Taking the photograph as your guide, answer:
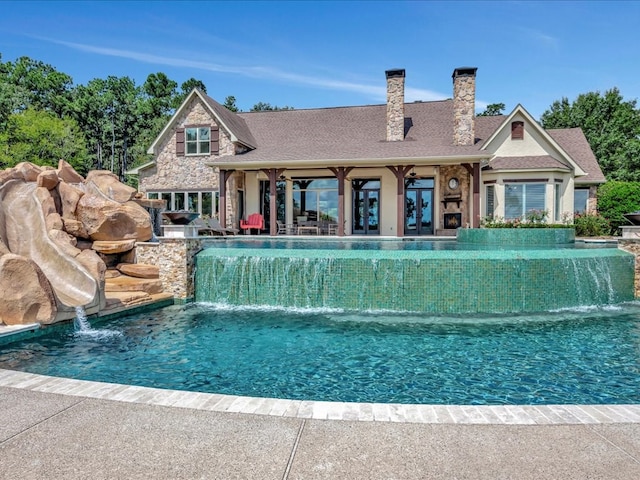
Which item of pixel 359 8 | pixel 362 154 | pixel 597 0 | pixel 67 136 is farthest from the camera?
pixel 67 136

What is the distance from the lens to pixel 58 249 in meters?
8.27

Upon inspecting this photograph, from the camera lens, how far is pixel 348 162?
18.1m

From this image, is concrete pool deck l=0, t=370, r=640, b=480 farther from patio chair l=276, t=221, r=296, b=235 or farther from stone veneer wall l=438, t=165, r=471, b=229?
stone veneer wall l=438, t=165, r=471, b=229

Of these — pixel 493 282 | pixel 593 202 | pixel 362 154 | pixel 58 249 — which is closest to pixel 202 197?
pixel 362 154

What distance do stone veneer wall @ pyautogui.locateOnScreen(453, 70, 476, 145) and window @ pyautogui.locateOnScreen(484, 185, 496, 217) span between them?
218 cm

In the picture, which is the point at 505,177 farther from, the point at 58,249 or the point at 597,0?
the point at 58,249

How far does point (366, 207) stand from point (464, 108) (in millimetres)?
6094

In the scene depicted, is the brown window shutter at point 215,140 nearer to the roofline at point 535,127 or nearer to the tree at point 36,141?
the roofline at point 535,127

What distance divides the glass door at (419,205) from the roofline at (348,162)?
2.25 m

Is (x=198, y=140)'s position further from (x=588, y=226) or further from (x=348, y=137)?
(x=588, y=226)

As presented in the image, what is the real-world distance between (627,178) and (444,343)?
3254 centimetres

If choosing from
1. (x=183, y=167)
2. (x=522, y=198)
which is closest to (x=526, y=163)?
(x=522, y=198)

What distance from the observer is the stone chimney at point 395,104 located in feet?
67.1

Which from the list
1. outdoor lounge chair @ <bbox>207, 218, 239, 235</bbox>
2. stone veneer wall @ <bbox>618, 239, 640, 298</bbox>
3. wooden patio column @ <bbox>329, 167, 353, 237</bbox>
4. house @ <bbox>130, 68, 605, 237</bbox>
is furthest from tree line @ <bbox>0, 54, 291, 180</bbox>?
stone veneer wall @ <bbox>618, 239, 640, 298</bbox>
